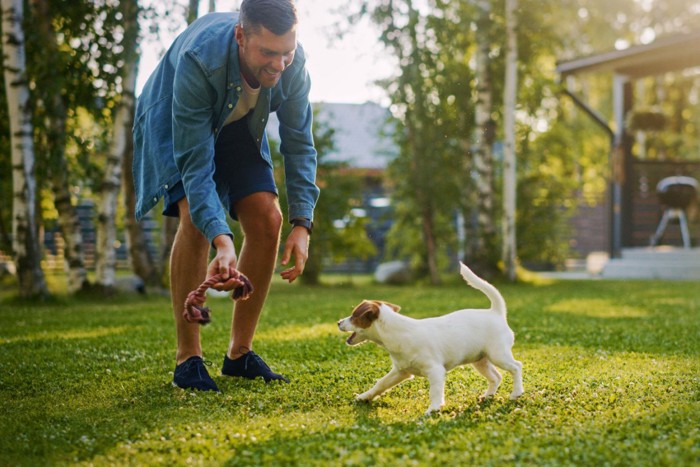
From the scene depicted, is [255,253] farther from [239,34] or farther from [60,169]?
[60,169]

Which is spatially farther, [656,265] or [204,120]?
[656,265]

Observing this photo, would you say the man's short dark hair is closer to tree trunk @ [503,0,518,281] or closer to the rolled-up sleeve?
the rolled-up sleeve

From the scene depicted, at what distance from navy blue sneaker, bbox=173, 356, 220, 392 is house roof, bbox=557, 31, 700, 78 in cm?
1316

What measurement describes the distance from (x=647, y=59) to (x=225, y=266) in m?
14.5

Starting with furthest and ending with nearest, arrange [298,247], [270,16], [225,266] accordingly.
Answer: [298,247], [270,16], [225,266]

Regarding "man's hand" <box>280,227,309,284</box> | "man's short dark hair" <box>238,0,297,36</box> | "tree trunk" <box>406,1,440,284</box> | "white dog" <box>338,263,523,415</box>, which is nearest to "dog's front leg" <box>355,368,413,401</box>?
"white dog" <box>338,263,523,415</box>

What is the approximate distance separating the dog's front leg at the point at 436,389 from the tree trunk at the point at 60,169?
8.01 meters

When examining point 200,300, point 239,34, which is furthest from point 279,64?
point 200,300

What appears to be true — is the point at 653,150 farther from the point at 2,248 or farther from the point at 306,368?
the point at 306,368

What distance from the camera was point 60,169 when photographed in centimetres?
1053

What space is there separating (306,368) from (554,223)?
1199 centimetres

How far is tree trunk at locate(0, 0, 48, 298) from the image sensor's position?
9742 millimetres

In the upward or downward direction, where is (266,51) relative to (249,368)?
upward

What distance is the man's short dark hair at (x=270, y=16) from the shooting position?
332 cm
